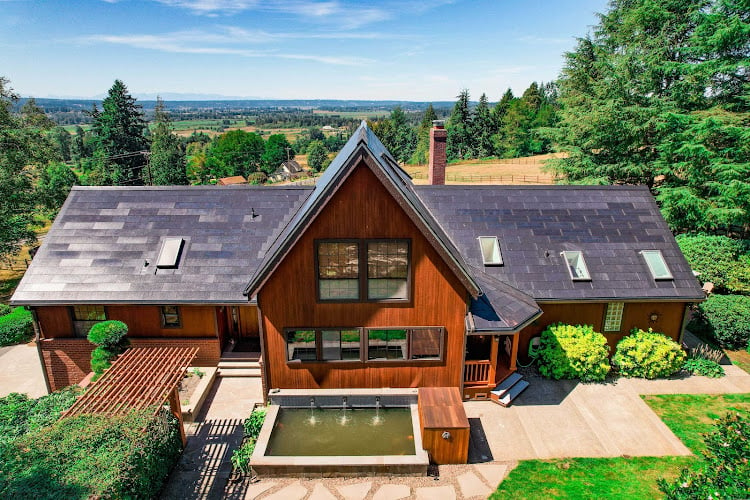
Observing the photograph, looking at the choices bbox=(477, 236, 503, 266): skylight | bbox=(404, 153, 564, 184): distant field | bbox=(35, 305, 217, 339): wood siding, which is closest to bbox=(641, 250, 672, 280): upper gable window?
bbox=(477, 236, 503, 266): skylight

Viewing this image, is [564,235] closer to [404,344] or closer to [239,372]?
[404,344]

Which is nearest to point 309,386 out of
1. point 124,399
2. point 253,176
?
point 124,399

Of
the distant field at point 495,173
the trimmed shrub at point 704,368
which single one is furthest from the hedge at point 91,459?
the distant field at point 495,173

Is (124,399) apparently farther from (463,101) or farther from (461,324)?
(463,101)

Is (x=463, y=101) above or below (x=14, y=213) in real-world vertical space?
above

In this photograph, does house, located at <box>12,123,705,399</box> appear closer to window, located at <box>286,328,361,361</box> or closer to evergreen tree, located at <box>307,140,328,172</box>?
window, located at <box>286,328,361,361</box>

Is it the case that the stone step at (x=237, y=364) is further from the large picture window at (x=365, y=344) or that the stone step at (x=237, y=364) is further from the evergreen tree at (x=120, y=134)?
the evergreen tree at (x=120, y=134)

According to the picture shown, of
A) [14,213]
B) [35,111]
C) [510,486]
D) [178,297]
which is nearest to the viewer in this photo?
[510,486]
